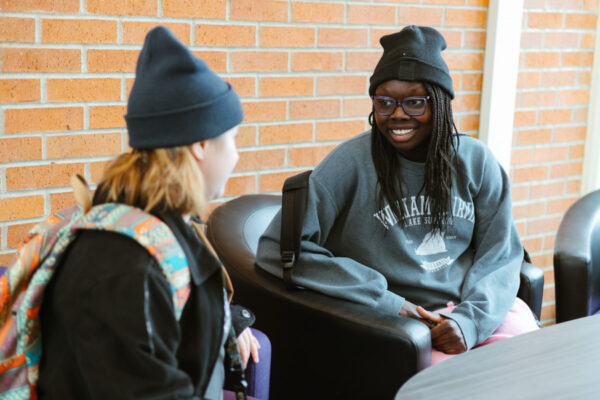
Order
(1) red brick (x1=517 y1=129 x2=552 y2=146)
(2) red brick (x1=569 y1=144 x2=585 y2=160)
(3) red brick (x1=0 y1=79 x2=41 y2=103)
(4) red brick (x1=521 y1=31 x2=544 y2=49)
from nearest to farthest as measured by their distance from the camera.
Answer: (3) red brick (x1=0 y1=79 x2=41 y2=103) < (4) red brick (x1=521 y1=31 x2=544 y2=49) < (1) red brick (x1=517 y1=129 x2=552 y2=146) < (2) red brick (x1=569 y1=144 x2=585 y2=160)

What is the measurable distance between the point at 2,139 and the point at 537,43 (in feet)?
7.61

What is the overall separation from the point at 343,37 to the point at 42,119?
114 cm

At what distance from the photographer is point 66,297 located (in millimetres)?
1219

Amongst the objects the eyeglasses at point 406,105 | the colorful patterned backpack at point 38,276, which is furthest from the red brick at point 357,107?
the colorful patterned backpack at point 38,276

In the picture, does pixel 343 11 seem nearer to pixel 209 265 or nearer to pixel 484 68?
pixel 484 68

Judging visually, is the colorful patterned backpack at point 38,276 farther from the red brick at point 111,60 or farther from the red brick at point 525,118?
the red brick at point 525,118

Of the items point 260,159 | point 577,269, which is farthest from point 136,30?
point 577,269

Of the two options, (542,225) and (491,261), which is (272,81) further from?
(542,225)

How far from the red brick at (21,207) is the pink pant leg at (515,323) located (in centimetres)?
123

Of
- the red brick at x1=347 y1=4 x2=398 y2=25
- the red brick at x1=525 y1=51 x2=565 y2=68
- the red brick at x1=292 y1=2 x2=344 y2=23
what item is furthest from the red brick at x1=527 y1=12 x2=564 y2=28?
the red brick at x1=292 y1=2 x2=344 y2=23

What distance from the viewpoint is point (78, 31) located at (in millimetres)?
2172

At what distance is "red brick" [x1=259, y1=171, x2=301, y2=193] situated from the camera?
8.72 feet

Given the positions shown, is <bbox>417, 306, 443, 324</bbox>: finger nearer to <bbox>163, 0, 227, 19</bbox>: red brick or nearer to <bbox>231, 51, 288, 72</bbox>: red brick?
<bbox>231, 51, 288, 72</bbox>: red brick

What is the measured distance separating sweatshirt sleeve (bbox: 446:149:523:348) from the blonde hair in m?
0.96
